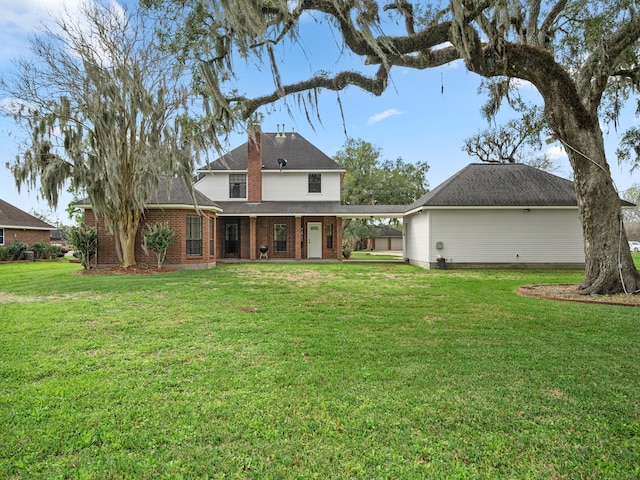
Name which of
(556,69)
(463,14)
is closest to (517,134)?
(556,69)

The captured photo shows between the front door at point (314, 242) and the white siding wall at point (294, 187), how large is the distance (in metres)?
1.77

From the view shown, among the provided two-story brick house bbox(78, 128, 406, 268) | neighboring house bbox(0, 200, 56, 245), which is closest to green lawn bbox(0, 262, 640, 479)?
two-story brick house bbox(78, 128, 406, 268)

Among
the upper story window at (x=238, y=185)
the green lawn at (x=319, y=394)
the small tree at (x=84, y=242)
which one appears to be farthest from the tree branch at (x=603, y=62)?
the small tree at (x=84, y=242)

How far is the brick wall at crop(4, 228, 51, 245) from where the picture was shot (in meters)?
23.0

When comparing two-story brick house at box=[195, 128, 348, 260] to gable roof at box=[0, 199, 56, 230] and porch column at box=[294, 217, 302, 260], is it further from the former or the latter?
gable roof at box=[0, 199, 56, 230]

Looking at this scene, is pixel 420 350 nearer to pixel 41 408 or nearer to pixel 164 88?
pixel 41 408

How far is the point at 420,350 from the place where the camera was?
14.6ft

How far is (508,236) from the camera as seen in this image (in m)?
15.8

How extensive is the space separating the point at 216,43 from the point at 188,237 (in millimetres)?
9908

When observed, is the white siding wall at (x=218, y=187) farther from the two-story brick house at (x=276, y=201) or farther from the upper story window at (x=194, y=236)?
the upper story window at (x=194, y=236)

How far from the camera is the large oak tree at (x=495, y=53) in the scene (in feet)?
21.1

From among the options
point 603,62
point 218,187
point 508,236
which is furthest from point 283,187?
point 603,62

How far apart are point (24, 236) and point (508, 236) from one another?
28677 mm

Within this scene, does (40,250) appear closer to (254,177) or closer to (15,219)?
(15,219)
